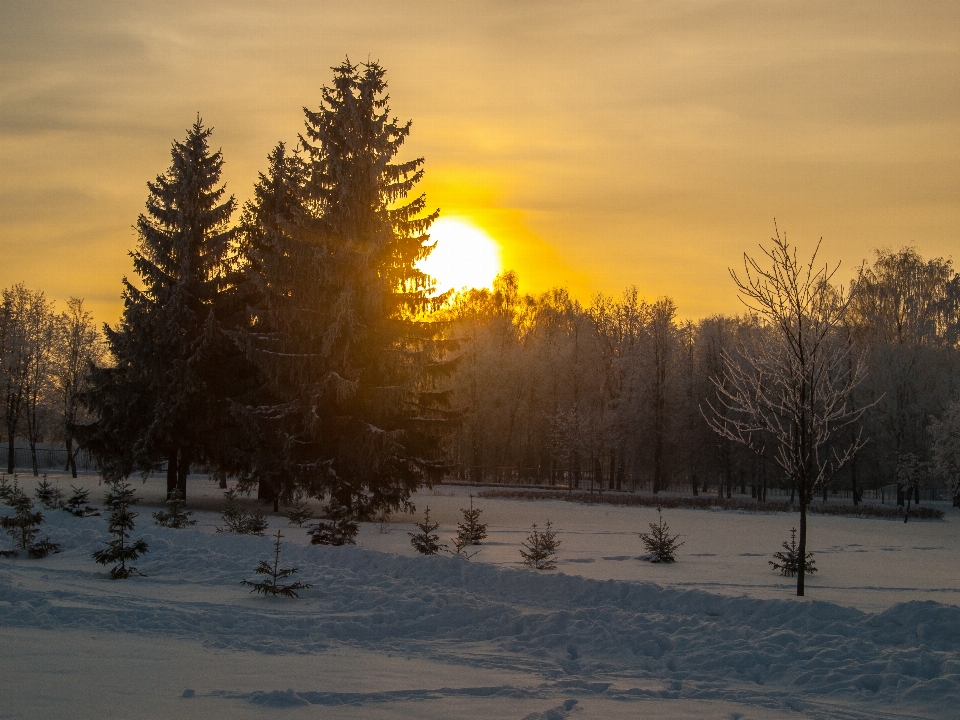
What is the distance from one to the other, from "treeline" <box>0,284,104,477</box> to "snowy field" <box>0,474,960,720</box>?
36.1 m

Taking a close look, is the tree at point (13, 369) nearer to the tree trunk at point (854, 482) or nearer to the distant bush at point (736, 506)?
the distant bush at point (736, 506)

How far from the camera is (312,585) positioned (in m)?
A: 12.6

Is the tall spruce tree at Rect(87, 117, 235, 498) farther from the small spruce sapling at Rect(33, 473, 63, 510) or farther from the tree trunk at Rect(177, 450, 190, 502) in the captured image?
the small spruce sapling at Rect(33, 473, 63, 510)

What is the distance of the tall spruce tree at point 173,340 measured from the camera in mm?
28453

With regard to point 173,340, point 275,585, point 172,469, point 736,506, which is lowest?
point 736,506

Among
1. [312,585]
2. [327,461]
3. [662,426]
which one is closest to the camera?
[312,585]

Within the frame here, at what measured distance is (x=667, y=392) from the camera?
56719 mm

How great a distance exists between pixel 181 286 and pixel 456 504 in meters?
15.2

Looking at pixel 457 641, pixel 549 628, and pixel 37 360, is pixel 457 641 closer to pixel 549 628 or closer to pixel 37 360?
pixel 549 628

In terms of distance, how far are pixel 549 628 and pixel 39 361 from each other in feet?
161

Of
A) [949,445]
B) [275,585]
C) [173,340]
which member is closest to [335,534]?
[275,585]

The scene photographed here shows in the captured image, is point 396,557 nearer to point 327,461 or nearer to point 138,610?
point 138,610

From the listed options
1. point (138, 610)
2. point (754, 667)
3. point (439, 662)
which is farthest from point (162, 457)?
point (754, 667)

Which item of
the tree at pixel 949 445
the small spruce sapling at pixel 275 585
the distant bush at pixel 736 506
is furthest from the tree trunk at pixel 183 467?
the tree at pixel 949 445
